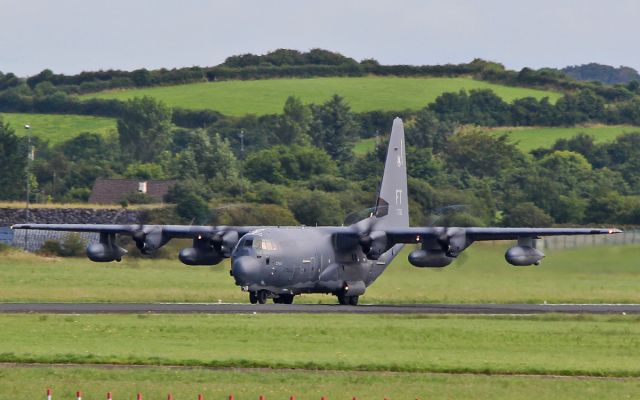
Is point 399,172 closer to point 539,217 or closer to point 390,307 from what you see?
point 390,307

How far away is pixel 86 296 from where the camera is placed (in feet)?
189

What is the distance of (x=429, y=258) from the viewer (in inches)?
2092

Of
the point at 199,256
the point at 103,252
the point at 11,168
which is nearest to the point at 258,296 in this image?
the point at 199,256

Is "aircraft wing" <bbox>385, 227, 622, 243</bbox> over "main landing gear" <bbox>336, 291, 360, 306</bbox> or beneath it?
over

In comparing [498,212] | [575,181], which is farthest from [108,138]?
[498,212]

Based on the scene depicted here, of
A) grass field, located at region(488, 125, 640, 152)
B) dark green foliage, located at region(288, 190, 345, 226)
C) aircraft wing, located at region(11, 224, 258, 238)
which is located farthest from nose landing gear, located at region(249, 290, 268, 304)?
grass field, located at region(488, 125, 640, 152)

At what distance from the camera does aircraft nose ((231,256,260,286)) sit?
50500mm

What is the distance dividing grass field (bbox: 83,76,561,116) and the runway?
119m

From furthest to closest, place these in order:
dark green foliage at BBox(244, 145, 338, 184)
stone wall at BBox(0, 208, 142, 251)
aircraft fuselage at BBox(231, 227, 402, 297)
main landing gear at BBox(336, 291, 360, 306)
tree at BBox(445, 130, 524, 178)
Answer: tree at BBox(445, 130, 524, 178) < dark green foliage at BBox(244, 145, 338, 184) < stone wall at BBox(0, 208, 142, 251) < main landing gear at BBox(336, 291, 360, 306) < aircraft fuselage at BBox(231, 227, 402, 297)

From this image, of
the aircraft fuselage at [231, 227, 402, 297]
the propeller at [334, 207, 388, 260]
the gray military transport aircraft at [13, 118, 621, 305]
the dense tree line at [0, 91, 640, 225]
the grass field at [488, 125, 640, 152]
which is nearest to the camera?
the aircraft fuselage at [231, 227, 402, 297]

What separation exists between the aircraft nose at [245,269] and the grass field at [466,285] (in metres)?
6.55

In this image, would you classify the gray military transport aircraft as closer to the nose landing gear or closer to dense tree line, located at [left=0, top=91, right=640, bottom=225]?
the nose landing gear

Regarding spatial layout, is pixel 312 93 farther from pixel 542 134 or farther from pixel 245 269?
pixel 245 269

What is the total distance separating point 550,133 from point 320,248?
357ft
